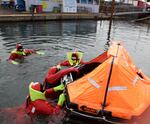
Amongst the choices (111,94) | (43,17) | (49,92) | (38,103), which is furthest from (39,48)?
(43,17)

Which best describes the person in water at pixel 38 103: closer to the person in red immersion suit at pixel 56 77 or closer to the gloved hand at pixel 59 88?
the gloved hand at pixel 59 88

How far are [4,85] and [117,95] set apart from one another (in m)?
6.34

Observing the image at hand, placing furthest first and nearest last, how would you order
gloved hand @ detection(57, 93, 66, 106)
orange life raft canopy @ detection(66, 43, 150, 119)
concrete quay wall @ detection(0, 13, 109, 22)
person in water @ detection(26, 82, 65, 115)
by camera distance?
concrete quay wall @ detection(0, 13, 109, 22) → gloved hand @ detection(57, 93, 66, 106) → person in water @ detection(26, 82, 65, 115) → orange life raft canopy @ detection(66, 43, 150, 119)

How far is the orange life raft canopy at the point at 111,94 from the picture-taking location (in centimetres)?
883

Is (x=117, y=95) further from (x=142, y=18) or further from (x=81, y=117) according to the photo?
(x=142, y=18)

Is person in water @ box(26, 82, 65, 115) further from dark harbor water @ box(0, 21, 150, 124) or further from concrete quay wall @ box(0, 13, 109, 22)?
concrete quay wall @ box(0, 13, 109, 22)

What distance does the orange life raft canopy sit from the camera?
29.0 ft

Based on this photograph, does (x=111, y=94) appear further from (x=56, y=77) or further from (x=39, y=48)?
(x=39, y=48)

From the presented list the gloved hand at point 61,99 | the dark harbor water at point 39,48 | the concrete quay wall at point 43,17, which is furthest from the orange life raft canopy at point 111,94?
the concrete quay wall at point 43,17

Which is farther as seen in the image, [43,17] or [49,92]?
[43,17]

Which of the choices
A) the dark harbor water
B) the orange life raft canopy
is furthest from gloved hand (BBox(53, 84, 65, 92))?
the dark harbor water

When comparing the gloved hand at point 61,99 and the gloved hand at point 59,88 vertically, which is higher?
the gloved hand at point 59,88

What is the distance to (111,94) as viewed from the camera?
29.1 ft

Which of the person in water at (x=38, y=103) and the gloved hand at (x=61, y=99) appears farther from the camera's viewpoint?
the gloved hand at (x=61, y=99)
